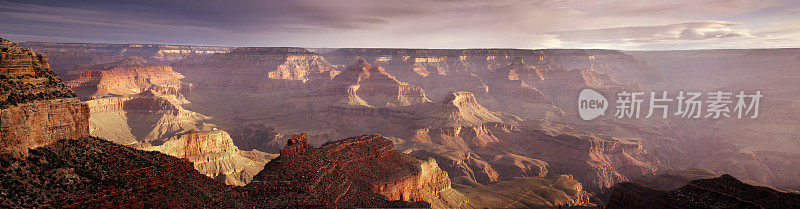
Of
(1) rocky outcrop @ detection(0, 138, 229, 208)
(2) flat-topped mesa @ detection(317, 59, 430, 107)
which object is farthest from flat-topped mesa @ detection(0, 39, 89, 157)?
(2) flat-topped mesa @ detection(317, 59, 430, 107)

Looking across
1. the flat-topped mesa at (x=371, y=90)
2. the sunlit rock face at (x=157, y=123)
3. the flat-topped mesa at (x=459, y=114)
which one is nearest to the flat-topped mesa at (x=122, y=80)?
the sunlit rock face at (x=157, y=123)

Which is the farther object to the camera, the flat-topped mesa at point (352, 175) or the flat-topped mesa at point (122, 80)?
the flat-topped mesa at point (122, 80)

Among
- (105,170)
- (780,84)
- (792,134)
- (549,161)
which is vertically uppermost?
(780,84)

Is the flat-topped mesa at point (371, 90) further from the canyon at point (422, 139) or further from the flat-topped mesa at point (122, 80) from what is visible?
the flat-topped mesa at point (122, 80)

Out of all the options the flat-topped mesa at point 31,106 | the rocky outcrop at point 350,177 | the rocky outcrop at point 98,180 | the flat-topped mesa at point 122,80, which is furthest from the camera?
the flat-topped mesa at point 122,80

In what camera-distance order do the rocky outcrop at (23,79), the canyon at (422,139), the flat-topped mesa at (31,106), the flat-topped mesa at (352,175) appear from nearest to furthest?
1. the flat-topped mesa at (31,106)
2. the rocky outcrop at (23,79)
3. the flat-topped mesa at (352,175)
4. the canyon at (422,139)

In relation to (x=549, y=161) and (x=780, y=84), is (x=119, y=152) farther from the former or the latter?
(x=780, y=84)

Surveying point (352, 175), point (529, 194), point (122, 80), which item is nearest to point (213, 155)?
point (352, 175)

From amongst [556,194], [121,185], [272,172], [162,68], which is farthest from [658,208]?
[162,68]
